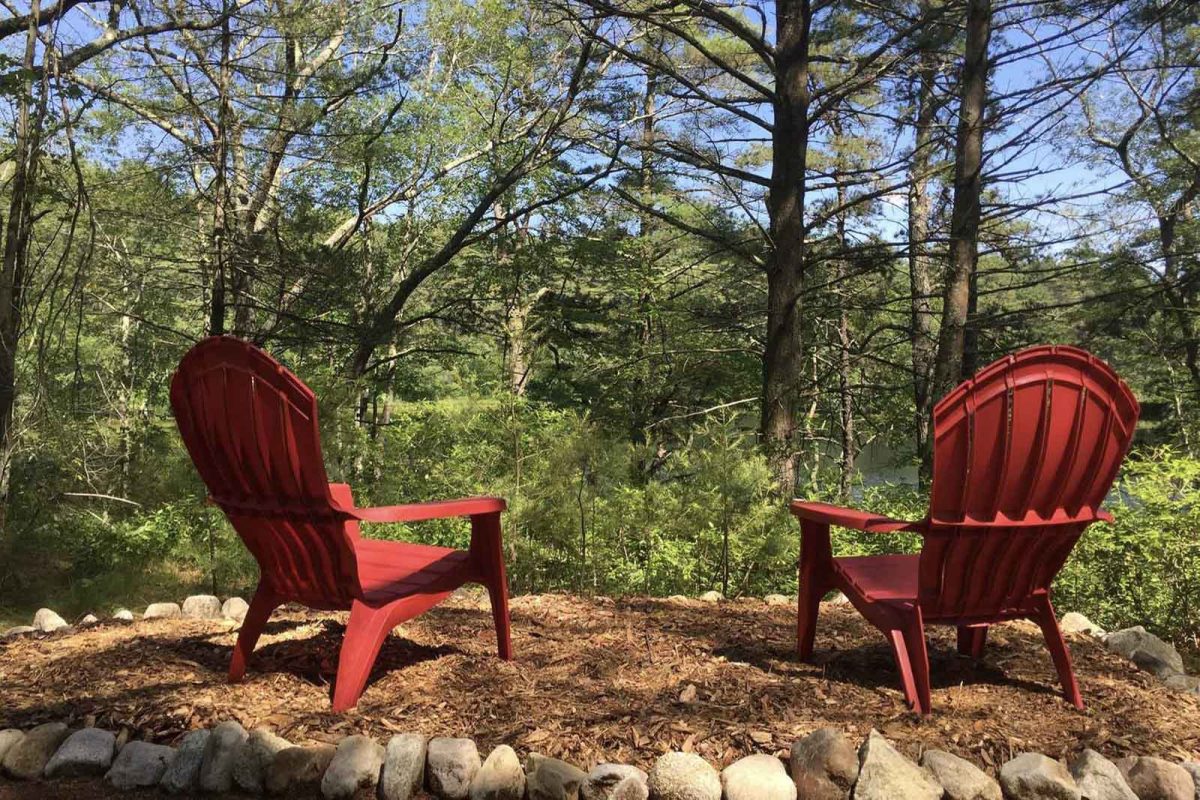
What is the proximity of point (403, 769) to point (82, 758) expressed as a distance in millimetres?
887

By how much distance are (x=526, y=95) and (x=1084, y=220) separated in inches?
238

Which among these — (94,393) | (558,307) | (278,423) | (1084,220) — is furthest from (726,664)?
(94,393)

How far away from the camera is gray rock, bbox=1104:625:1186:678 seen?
2910 millimetres

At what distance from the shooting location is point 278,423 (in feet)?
7.19

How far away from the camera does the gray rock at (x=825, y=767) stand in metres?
1.83

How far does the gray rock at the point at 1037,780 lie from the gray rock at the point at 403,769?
4.79 ft

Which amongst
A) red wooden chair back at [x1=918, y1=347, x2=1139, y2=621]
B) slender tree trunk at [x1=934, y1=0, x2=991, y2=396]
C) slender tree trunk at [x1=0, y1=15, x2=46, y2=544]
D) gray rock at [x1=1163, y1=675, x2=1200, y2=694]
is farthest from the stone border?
slender tree trunk at [x1=934, y1=0, x2=991, y2=396]

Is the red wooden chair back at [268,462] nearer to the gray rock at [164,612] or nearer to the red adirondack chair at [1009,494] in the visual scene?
the gray rock at [164,612]

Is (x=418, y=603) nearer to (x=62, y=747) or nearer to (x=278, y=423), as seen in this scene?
(x=278, y=423)

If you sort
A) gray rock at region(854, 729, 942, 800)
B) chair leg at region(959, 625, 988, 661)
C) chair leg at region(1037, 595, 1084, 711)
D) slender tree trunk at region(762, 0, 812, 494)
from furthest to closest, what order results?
slender tree trunk at region(762, 0, 812, 494)
chair leg at region(959, 625, 988, 661)
chair leg at region(1037, 595, 1084, 711)
gray rock at region(854, 729, 942, 800)

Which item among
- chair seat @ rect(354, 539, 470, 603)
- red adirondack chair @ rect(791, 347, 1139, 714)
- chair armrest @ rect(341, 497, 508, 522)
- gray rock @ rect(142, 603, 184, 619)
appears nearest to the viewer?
red adirondack chair @ rect(791, 347, 1139, 714)

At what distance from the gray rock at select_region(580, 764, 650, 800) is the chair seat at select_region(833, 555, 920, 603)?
97 centimetres

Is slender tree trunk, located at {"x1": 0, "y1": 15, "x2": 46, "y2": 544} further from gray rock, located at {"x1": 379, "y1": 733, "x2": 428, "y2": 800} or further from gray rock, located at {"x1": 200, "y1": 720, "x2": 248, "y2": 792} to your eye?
gray rock, located at {"x1": 379, "y1": 733, "x2": 428, "y2": 800}

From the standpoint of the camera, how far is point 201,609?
11.7 ft
